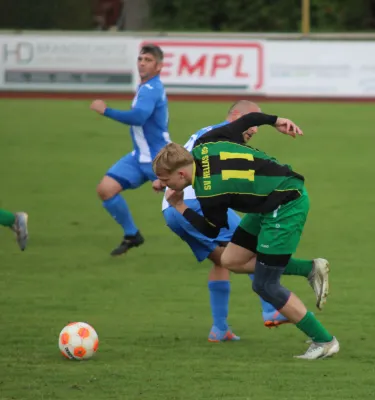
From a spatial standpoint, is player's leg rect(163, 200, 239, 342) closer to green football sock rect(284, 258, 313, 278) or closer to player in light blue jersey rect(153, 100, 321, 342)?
player in light blue jersey rect(153, 100, 321, 342)

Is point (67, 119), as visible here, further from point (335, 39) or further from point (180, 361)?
point (180, 361)

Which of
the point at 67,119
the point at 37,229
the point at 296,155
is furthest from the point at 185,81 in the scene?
the point at 37,229

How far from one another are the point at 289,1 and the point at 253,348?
2739cm

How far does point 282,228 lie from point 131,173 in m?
4.32

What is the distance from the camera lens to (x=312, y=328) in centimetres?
743

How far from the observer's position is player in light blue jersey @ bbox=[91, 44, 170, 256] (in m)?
11.2

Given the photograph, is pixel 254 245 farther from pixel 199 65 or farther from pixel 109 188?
pixel 199 65

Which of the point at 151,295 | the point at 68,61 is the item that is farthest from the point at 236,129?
the point at 68,61

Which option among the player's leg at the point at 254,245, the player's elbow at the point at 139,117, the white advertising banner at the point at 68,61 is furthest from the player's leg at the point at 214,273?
the white advertising banner at the point at 68,61

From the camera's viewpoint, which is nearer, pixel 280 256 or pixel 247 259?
pixel 280 256

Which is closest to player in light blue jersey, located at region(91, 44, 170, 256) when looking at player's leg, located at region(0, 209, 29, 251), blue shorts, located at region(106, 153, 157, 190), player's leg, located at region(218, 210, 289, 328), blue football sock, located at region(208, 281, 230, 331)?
blue shorts, located at region(106, 153, 157, 190)

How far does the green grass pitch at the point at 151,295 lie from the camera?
6.99 metres

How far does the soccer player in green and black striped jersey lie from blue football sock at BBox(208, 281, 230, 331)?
55 centimetres

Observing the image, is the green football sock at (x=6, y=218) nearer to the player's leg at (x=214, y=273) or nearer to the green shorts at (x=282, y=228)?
the player's leg at (x=214, y=273)
